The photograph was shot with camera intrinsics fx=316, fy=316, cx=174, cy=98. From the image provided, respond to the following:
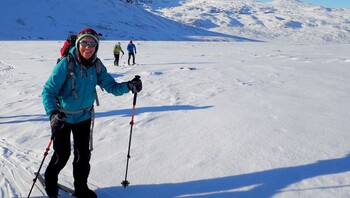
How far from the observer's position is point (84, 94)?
10.8 ft

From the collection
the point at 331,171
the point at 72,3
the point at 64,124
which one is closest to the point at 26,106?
the point at 64,124

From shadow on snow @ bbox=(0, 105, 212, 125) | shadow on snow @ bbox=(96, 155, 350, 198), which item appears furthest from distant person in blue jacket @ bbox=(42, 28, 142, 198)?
shadow on snow @ bbox=(0, 105, 212, 125)

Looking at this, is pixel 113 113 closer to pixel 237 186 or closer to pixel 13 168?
pixel 13 168

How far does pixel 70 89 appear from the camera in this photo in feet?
10.5

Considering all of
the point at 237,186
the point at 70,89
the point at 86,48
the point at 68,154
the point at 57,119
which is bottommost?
the point at 237,186

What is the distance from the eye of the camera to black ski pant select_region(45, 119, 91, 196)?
3.35m

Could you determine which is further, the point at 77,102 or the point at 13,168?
the point at 13,168

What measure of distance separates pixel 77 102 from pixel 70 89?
0.16 m

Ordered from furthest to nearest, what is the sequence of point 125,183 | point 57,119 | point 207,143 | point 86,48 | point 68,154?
point 207,143, point 125,183, point 68,154, point 86,48, point 57,119

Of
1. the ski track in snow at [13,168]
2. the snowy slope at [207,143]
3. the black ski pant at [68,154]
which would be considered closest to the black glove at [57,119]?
the black ski pant at [68,154]

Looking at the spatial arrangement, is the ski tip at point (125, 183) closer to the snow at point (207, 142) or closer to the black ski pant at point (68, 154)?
the snow at point (207, 142)

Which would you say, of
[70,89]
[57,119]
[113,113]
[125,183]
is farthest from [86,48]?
[113,113]

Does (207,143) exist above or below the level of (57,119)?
below

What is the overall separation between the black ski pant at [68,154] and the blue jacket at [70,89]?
0.12 metres
